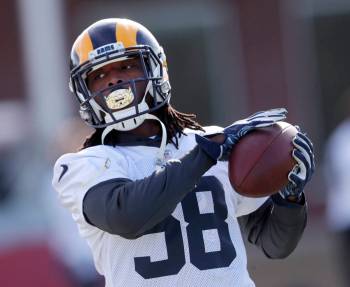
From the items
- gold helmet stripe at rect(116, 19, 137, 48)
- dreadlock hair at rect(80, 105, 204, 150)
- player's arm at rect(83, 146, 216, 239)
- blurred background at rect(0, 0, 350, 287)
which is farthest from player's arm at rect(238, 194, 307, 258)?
blurred background at rect(0, 0, 350, 287)

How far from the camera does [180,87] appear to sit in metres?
11.1

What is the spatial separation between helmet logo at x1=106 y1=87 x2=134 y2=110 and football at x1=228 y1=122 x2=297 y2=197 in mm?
385

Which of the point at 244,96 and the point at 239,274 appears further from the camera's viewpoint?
the point at 244,96

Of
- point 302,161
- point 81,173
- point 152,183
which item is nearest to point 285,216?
point 302,161

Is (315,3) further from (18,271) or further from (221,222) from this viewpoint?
(221,222)

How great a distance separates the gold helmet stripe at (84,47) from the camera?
386 cm

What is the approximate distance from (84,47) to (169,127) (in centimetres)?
38

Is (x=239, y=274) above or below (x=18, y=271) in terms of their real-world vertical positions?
above

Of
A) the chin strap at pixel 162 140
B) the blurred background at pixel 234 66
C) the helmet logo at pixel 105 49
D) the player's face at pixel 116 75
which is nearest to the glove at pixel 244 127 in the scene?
the chin strap at pixel 162 140

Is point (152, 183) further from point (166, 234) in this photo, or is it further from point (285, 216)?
point (285, 216)

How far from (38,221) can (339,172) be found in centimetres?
221

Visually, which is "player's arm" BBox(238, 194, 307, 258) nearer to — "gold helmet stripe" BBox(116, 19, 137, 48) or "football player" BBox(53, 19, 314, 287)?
"football player" BBox(53, 19, 314, 287)

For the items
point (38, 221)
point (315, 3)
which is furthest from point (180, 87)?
point (38, 221)

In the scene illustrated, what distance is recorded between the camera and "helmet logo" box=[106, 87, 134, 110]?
3.76 m
